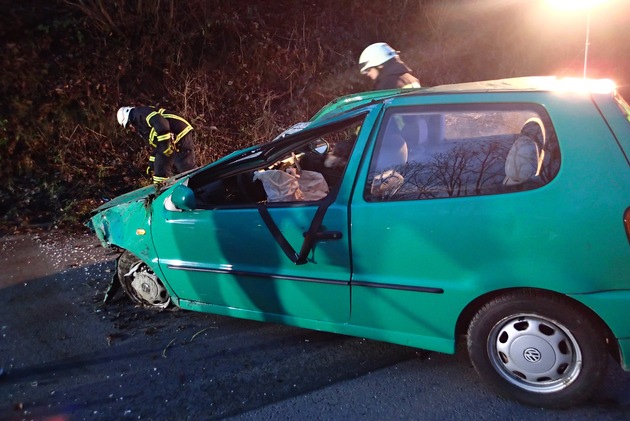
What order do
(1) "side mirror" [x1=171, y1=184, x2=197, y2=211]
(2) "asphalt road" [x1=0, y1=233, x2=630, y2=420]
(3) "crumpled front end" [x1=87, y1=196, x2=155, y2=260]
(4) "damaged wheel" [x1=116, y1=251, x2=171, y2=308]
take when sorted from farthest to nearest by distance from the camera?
(4) "damaged wheel" [x1=116, y1=251, x2=171, y2=308], (3) "crumpled front end" [x1=87, y1=196, x2=155, y2=260], (1) "side mirror" [x1=171, y1=184, x2=197, y2=211], (2) "asphalt road" [x1=0, y1=233, x2=630, y2=420]

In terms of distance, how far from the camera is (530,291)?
2486mm

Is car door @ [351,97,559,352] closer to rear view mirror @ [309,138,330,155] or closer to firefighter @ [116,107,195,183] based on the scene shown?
rear view mirror @ [309,138,330,155]

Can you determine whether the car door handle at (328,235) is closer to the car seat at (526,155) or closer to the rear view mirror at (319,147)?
the car seat at (526,155)

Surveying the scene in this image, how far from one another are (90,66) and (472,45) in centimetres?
796

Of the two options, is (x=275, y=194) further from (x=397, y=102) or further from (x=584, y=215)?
(x=584, y=215)

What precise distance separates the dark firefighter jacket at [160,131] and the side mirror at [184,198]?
3193 mm

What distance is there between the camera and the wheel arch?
7.93ft

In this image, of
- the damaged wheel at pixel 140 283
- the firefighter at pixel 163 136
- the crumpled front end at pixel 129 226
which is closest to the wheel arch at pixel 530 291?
the crumpled front end at pixel 129 226

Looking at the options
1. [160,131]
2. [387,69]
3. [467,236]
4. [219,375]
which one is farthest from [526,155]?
[160,131]

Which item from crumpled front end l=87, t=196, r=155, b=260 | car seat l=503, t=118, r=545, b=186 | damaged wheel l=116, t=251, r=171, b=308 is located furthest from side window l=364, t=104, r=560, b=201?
damaged wheel l=116, t=251, r=171, b=308

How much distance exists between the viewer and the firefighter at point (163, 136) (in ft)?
20.5

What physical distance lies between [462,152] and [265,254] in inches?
51.1

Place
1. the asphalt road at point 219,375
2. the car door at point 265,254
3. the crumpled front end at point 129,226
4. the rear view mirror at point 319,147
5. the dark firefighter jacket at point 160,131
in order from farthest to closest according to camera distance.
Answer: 1. the dark firefighter jacket at point 160,131
2. the rear view mirror at point 319,147
3. the crumpled front end at point 129,226
4. the car door at point 265,254
5. the asphalt road at point 219,375

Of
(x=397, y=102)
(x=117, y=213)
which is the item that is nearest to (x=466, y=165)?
(x=397, y=102)
